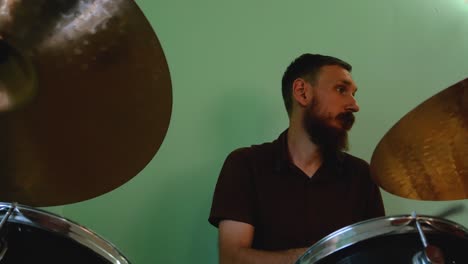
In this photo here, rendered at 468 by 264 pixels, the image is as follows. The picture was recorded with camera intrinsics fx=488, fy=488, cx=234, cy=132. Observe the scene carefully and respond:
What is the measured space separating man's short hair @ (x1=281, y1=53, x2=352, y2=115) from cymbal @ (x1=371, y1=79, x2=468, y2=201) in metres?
0.57

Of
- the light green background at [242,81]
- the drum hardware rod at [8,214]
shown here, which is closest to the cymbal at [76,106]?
the drum hardware rod at [8,214]

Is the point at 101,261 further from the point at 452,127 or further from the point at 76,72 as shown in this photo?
the point at 452,127

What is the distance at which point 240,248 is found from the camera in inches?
41.5

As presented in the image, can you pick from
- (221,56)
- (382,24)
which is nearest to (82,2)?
(221,56)

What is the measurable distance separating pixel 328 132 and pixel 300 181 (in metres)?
0.17

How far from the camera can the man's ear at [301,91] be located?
1.36 meters

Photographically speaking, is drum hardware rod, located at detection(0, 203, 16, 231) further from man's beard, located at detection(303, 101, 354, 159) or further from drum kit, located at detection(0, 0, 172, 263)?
man's beard, located at detection(303, 101, 354, 159)

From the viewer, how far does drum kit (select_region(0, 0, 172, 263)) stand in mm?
754

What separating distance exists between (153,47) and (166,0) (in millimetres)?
790

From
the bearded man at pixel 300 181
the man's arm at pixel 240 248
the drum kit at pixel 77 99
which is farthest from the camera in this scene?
the bearded man at pixel 300 181

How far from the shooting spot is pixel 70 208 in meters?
1.31

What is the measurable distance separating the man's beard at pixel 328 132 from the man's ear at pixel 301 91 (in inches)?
2.2

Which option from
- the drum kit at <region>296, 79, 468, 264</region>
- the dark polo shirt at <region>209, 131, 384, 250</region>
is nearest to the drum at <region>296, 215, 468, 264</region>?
the drum kit at <region>296, 79, 468, 264</region>

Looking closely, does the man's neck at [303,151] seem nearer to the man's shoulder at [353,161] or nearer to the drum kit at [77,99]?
the man's shoulder at [353,161]
